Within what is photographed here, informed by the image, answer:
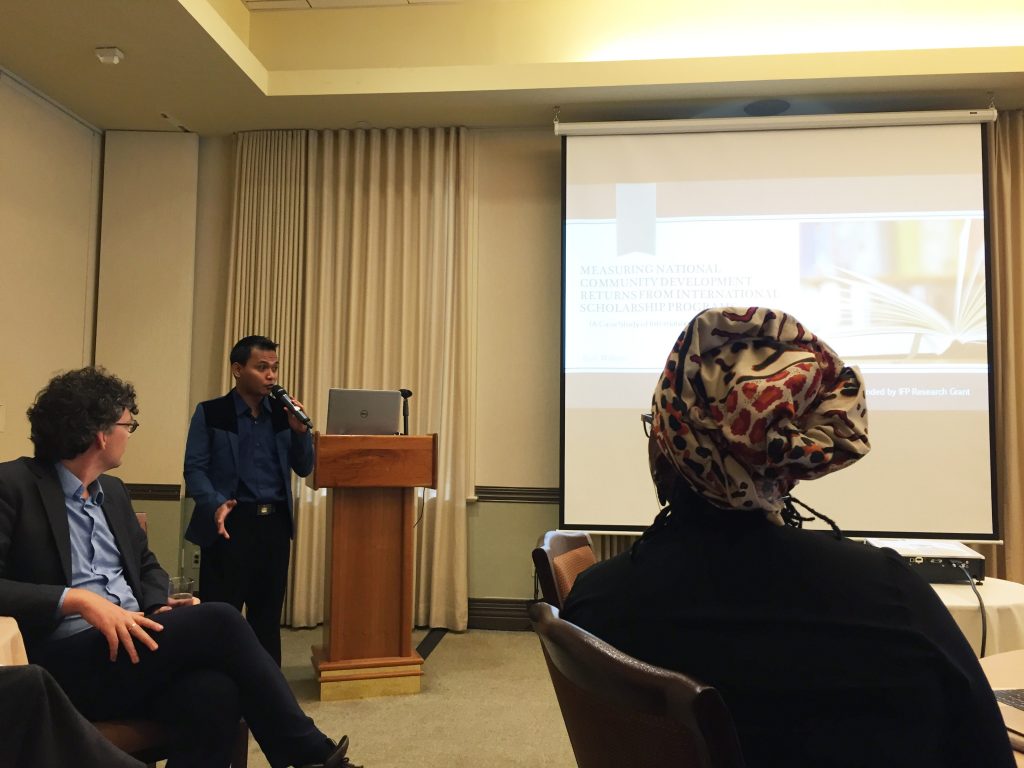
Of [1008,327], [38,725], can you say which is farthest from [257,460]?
[1008,327]

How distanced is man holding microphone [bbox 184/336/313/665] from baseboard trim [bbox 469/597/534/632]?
1.51m

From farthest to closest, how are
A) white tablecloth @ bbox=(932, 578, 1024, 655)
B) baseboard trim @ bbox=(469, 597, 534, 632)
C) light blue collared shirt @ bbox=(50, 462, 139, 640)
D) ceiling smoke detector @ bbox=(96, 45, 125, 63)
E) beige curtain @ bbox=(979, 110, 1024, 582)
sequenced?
baseboard trim @ bbox=(469, 597, 534, 632) → beige curtain @ bbox=(979, 110, 1024, 582) → ceiling smoke detector @ bbox=(96, 45, 125, 63) → white tablecloth @ bbox=(932, 578, 1024, 655) → light blue collared shirt @ bbox=(50, 462, 139, 640)

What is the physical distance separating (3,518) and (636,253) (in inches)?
130

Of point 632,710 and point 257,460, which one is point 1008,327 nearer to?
point 257,460

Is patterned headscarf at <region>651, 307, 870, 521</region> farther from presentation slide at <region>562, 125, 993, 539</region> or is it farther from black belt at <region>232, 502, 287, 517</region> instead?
presentation slide at <region>562, 125, 993, 539</region>

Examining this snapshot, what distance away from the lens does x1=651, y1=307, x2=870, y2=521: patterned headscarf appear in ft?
2.99

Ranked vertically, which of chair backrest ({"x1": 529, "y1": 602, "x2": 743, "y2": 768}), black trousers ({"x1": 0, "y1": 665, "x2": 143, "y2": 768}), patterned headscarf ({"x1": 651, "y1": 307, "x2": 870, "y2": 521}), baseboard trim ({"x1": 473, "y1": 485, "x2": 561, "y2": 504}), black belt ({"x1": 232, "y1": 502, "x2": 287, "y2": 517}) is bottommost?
black trousers ({"x1": 0, "y1": 665, "x2": 143, "y2": 768})

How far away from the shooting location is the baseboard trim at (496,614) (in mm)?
4520

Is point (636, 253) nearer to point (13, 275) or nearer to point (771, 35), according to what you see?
point (771, 35)

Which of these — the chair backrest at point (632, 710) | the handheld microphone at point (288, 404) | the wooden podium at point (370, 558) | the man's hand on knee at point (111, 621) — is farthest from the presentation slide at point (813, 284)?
the chair backrest at point (632, 710)

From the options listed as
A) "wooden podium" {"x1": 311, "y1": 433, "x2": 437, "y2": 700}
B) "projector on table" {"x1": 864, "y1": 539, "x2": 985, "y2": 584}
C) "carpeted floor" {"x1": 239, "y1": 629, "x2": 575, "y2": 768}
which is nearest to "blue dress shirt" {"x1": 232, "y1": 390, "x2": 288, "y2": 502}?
"wooden podium" {"x1": 311, "y1": 433, "x2": 437, "y2": 700}

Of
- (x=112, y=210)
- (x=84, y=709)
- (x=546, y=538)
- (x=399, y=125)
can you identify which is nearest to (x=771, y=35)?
(x=399, y=125)

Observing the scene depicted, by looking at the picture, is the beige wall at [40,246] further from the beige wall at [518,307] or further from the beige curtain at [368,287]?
the beige wall at [518,307]

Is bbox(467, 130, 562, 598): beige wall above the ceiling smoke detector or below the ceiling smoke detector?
below
